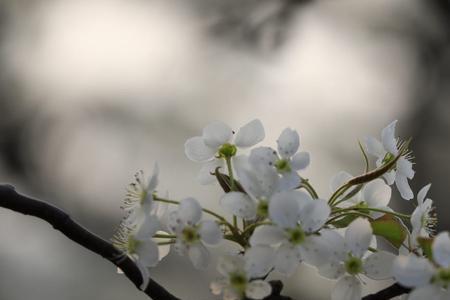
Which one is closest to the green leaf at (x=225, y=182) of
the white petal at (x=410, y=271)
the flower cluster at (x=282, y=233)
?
the flower cluster at (x=282, y=233)

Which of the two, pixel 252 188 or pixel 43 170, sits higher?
pixel 252 188

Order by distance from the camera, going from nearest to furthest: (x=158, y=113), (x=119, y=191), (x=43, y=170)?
(x=119, y=191), (x=43, y=170), (x=158, y=113)

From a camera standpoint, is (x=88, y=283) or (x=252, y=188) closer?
(x=252, y=188)

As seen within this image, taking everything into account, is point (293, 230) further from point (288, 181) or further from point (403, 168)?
point (403, 168)

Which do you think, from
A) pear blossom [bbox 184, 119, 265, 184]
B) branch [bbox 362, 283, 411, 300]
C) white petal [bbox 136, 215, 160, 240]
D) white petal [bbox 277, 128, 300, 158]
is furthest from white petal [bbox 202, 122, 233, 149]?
branch [bbox 362, 283, 411, 300]

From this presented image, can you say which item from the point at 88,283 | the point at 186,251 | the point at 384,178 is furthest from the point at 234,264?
the point at 88,283

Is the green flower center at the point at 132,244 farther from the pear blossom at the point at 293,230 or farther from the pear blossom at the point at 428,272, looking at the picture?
the pear blossom at the point at 428,272

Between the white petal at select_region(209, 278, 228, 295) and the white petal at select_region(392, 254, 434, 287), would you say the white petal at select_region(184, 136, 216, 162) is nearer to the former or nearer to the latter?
the white petal at select_region(209, 278, 228, 295)

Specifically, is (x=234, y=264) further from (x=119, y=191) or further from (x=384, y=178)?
(x=119, y=191)
